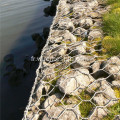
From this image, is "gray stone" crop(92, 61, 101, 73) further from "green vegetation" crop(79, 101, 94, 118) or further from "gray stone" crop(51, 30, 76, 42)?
"gray stone" crop(51, 30, 76, 42)

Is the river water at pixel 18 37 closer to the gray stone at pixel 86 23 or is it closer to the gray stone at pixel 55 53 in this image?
the gray stone at pixel 55 53

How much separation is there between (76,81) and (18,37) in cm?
504

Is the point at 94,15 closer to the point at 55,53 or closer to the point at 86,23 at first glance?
the point at 86,23

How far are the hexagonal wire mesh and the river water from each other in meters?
1.45

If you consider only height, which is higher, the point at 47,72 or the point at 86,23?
the point at 86,23

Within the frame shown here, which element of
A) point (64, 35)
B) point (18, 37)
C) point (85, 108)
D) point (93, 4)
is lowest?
point (18, 37)

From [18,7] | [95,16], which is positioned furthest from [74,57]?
[18,7]

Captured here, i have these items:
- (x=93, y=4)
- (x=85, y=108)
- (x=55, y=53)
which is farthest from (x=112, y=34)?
(x=93, y=4)

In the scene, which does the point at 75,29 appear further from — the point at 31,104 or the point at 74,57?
the point at 31,104

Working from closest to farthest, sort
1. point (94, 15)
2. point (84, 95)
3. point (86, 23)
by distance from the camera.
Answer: point (84, 95) < point (86, 23) < point (94, 15)

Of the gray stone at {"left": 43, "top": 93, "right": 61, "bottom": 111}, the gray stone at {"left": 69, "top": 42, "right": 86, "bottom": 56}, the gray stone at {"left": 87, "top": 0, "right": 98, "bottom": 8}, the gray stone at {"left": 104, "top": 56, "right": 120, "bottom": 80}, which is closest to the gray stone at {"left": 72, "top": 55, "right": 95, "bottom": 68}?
the gray stone at {"left": 69, "top": 42, "right": 86, "bottom": 56}

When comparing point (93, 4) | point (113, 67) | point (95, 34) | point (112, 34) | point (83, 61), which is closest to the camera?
point (113, 67)

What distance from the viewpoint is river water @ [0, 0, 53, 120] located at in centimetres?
365

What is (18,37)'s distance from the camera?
6.59 m
